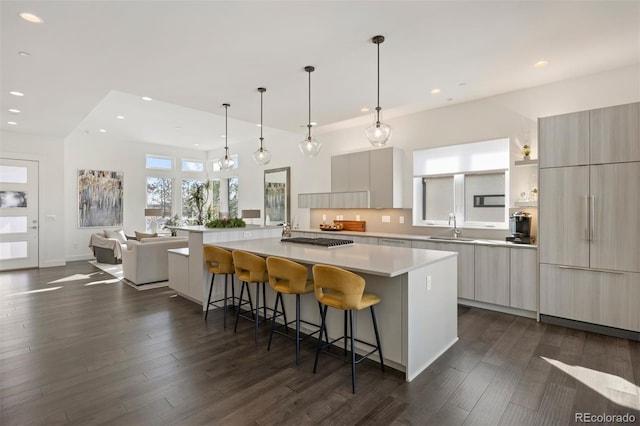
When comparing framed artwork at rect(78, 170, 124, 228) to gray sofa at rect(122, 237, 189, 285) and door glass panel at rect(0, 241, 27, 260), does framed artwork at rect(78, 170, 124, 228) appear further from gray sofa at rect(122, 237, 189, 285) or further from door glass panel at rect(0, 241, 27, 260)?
gray sofa at rect(122, 237, 189, 285)

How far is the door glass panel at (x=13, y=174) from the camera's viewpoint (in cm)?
679

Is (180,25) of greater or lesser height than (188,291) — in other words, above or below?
above

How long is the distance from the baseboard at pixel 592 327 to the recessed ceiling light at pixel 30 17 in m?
5.92

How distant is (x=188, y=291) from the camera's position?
469cm

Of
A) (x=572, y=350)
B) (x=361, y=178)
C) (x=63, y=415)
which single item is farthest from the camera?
(x=361, y=178)

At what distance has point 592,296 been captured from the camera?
11.6 feet

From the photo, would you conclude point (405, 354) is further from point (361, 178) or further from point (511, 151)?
point (361, 178)

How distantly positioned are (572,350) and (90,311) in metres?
5.60

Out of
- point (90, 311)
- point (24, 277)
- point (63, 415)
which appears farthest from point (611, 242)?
point (24, 277)

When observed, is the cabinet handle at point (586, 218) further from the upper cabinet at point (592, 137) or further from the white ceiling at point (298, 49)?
the white ceiling at point (298, 49)

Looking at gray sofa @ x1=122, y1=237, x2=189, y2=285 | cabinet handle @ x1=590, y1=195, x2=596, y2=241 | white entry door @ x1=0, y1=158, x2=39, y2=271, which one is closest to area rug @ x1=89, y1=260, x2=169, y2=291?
gray sofa @ x1=122, y1=237, x2=189, y2=285

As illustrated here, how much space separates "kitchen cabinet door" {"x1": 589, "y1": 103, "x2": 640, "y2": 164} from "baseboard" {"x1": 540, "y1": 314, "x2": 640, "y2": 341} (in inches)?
71.0

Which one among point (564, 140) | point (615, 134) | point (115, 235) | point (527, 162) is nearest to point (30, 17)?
point (564, 140)

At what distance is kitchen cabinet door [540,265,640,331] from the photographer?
10.9 ft
